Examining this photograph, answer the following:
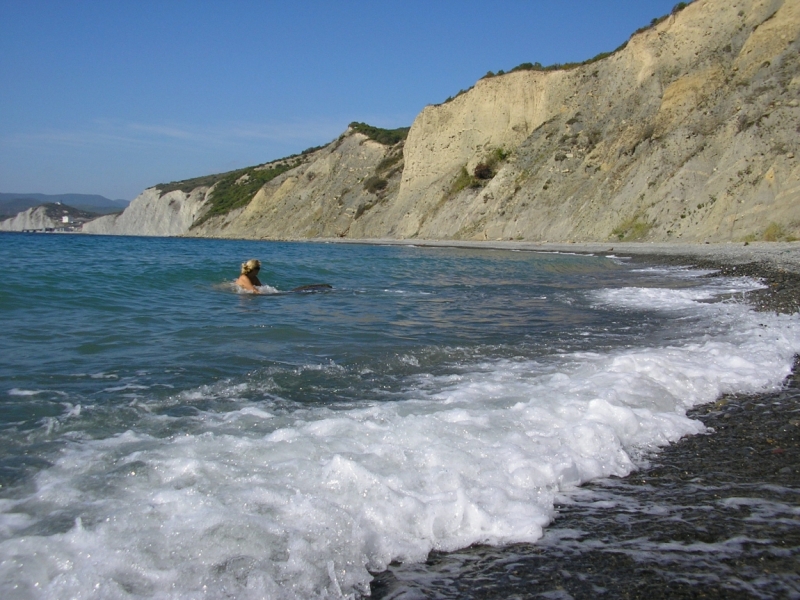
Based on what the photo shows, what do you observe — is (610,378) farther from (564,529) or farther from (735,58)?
(735,58)

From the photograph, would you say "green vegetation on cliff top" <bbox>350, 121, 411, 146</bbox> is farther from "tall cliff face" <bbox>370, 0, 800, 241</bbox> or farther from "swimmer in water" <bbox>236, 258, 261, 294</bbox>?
"swimmer in water" <bbox>236, 258, 261, 294</bbox>

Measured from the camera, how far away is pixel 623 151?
37.6 metres

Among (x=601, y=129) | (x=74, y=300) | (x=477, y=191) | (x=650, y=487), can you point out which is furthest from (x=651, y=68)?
(x=650, y=487)

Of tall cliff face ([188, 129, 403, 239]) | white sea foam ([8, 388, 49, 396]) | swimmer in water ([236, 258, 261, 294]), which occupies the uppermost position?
tall cliff face ([188, 129, 403, 239])

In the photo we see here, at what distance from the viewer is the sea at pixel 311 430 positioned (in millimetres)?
2584

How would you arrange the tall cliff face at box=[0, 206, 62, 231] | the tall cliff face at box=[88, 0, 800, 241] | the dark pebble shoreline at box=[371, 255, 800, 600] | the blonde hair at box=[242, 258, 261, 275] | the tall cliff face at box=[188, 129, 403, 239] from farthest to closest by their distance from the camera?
the tall cliff face at box=[0, 206, 62, 231]
the tall cliff face at box=[188, 129, 403, 239]
the tall cliff face at box=[88, 0, 800, 241]
the blonde hair at box=[242, 258, 261, 275]
the dark pebble shoreline at box=[371, 255, 800, 600]

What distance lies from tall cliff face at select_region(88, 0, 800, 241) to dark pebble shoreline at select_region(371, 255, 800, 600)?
2296 centimetres

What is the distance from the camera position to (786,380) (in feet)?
18.0

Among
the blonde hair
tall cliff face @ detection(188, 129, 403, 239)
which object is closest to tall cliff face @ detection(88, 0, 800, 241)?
tall cliff face @ detection(188, 129, 403, 239)

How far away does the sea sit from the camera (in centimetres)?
258

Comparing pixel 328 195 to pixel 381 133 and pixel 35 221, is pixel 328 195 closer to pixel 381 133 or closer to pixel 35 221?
pixel 381 133

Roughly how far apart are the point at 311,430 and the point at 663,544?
218 cm

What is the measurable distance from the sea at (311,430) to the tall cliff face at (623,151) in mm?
20573

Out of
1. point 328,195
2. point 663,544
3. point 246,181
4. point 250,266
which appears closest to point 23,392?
point 663,544
